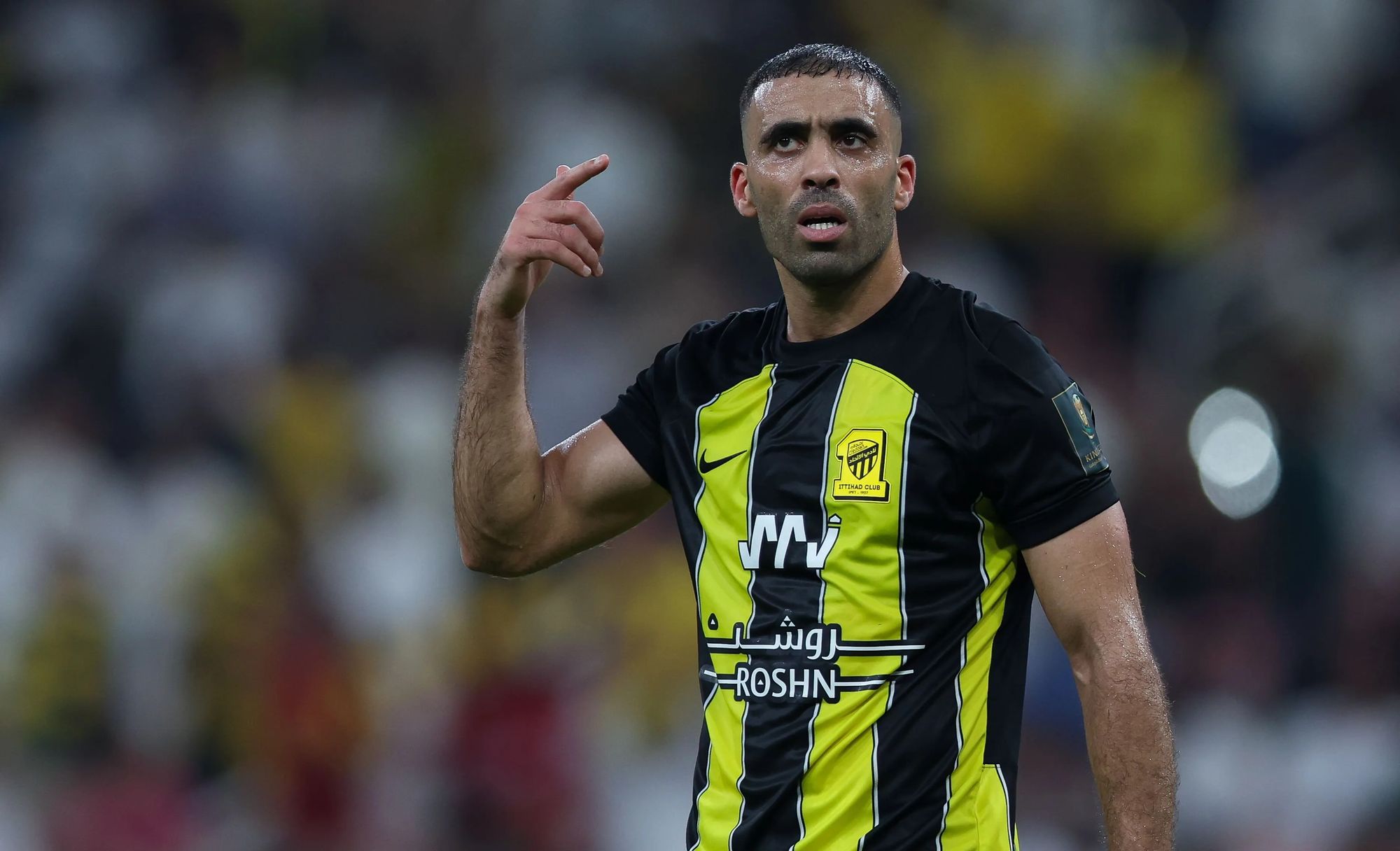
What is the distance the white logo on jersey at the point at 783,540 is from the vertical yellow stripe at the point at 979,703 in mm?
292

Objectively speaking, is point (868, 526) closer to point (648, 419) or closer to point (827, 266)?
point (827, 266)

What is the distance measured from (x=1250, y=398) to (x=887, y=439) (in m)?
5.18

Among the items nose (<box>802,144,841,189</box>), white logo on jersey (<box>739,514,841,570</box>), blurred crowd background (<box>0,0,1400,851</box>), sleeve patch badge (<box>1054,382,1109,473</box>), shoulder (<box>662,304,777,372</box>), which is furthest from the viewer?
blurred crowd background (<box>0,0,1400,851</box>)

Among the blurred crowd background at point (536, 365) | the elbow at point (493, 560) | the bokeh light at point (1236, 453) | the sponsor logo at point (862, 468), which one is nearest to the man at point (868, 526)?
the sponsor logo at point (862, 468)

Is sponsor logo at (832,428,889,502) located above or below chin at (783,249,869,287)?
below

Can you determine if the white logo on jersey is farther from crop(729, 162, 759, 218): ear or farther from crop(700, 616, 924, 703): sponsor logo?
crop(729, 162, 759, 218): ear

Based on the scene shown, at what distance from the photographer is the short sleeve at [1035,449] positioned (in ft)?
10.9

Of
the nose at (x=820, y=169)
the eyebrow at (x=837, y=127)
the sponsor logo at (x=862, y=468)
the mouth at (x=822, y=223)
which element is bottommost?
the sponsor logo at (x=862, y=468)

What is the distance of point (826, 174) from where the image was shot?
3.59 m

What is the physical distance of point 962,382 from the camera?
3.45 metres

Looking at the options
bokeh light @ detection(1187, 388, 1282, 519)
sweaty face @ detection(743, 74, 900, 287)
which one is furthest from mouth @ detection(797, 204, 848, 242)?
bokeh light @ detection(1187, 388, 1282, 519)

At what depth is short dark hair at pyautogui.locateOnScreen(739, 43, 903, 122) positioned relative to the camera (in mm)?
3688

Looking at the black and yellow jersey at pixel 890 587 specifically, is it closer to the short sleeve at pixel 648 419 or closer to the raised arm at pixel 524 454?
the short sleeve at pixel 648 419

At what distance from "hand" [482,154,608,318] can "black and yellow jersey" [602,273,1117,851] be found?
56 cm
